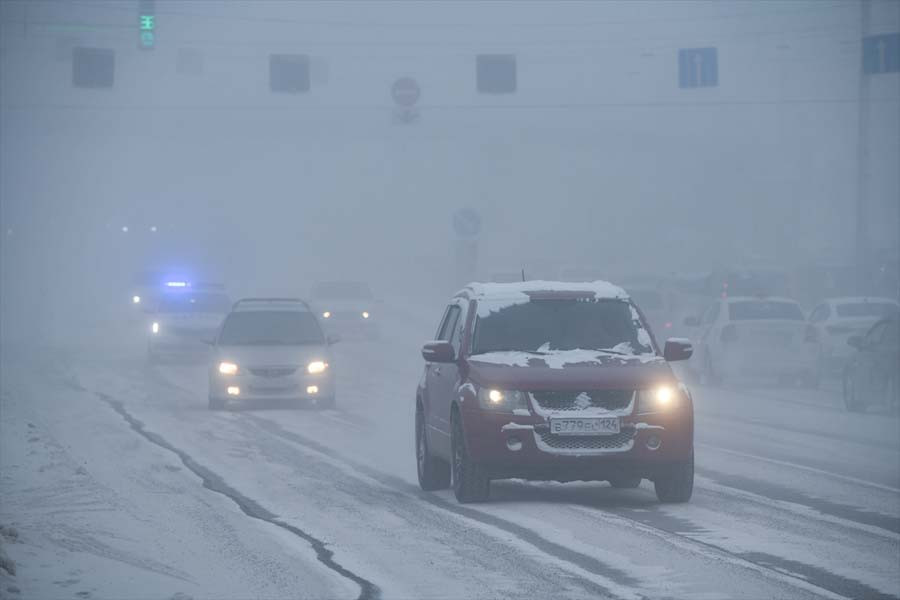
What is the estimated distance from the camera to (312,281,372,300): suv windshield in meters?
46.6

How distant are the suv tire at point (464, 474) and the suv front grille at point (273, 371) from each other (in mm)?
11131

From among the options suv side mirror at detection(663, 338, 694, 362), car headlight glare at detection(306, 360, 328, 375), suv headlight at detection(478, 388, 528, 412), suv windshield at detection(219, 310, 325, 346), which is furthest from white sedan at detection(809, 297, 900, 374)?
suv headlight at detection(478, 388, 528, 412)

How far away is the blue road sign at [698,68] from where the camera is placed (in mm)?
41406

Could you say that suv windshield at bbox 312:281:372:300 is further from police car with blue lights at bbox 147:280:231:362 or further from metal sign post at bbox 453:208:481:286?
metal sign post at bbox 453:208:481:286

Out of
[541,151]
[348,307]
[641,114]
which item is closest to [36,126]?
[541,151]

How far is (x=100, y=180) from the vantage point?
141 metres

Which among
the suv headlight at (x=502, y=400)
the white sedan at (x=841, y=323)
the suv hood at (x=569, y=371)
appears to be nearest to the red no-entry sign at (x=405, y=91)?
the white sedan at (x=841, y=323)

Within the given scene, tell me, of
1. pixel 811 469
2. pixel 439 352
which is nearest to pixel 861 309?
pixel 811 469

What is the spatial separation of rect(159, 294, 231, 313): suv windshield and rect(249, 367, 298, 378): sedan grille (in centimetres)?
1286

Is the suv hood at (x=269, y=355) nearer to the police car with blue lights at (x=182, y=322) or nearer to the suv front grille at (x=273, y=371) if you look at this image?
the suv front grille at (x=273, y=371)

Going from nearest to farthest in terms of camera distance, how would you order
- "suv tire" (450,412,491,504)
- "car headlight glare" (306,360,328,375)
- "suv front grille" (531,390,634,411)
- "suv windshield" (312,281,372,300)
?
"suv front grille" (531,390,634,411), "suv tire" (450,412,491,504), "car headlight glare" (306,360,328,375), "suv windshield" (312,281,372,300)

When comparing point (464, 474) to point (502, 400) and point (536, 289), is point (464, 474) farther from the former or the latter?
point (536, 289)

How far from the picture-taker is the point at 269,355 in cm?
2428

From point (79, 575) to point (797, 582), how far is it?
411cm
